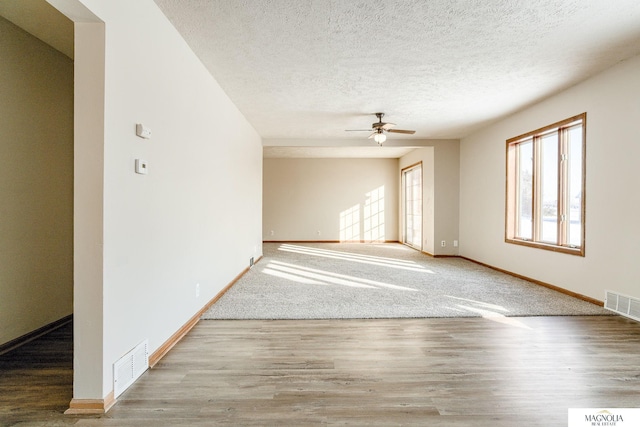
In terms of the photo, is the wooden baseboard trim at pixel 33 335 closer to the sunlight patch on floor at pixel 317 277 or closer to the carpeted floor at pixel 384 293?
the carpeted floor at pixel 384 293

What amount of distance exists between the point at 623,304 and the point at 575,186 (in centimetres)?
150

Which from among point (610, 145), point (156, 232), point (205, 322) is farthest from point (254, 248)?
point (610, 145)

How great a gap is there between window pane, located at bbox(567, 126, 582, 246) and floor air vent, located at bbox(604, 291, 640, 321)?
0.75 meters

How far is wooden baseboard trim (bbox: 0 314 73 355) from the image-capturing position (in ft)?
7.67

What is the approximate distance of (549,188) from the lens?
4441 mm

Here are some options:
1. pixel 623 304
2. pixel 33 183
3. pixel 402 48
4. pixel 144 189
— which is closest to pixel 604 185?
pixel 623 304

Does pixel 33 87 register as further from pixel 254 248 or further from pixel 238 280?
pixel 254 248

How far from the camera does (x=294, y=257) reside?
22.7 ft

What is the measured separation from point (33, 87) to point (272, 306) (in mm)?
2978

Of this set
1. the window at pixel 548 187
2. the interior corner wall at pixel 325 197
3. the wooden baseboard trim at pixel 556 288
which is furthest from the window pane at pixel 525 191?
the interior corner wall at pixel 325 197

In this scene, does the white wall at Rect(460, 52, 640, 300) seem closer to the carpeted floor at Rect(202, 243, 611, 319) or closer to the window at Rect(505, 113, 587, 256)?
the window at Rect(505, 113, 587, 256)

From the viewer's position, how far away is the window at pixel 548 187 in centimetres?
388

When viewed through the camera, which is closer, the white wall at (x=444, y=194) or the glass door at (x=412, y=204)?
the white wall at (x=444, y=194)

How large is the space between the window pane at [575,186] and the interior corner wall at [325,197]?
592cm
